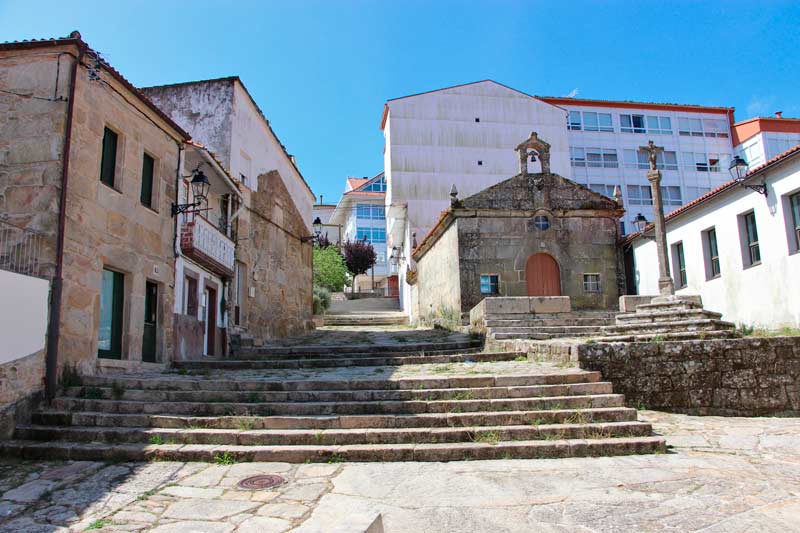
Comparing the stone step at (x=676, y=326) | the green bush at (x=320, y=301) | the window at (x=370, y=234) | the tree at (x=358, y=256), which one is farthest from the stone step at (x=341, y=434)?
the window at (x=370, y=234)

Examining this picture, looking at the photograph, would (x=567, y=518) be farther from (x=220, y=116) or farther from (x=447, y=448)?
(x=220, y=116)

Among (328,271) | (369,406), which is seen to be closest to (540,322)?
(369,406)

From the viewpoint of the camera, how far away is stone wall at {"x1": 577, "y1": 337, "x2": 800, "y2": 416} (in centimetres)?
870

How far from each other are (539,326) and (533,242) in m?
5.43

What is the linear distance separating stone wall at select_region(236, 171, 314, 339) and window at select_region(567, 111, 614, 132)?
925 inches

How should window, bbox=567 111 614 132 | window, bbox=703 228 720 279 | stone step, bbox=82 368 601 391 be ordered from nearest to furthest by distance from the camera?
stone step, bbox=82 368 601 391, window, bbox=703 228 720 279, window, bbox=567 111 614 132

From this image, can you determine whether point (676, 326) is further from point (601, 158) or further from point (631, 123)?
point (631, 123)

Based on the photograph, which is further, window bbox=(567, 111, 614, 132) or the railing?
window bbox=(567, 111, 614, 132)

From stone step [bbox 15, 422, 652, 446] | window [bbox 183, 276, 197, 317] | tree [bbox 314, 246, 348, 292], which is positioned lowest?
stone step [bbox 15, 422, 652, 446]

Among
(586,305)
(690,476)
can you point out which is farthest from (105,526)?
(586,305)

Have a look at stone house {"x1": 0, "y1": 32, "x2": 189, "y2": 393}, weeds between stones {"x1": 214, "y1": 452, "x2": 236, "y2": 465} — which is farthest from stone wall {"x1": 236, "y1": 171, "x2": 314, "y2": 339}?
weeds between stones {"x1": 214, "y1": 452, "x2": 236, "y2": 465}

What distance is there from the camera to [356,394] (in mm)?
7723

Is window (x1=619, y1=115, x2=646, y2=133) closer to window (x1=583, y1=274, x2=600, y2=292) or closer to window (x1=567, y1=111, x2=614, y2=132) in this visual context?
window (x1=567, y1=111, x2=614, y2=132)

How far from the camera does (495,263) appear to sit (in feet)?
60.7
